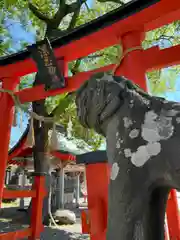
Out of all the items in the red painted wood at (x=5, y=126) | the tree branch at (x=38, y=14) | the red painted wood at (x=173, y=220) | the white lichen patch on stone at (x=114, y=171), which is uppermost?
the tree branch at (x=38, y=14)

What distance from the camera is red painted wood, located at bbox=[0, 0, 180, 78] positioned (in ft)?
10.3

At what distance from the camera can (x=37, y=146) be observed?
7328 mm

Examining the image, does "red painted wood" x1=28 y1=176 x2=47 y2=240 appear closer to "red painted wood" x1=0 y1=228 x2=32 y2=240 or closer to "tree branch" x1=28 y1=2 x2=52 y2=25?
"red painted wood" x1=0 y1=228 x2=32 y2=240

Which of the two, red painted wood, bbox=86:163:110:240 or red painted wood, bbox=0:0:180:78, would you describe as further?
red painted wood, bbox=0:0:180:78

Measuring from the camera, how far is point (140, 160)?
1146 millimetres

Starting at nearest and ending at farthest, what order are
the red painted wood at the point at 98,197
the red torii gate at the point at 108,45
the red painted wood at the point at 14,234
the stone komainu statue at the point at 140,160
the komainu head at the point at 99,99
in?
the stone komainu statue at the point at 140,160, the komainu head at the point at 99,99, the red painted wood at the point at 98,197, the red torii gate at the point at 108,45, the red painted wood at the point at 14,234

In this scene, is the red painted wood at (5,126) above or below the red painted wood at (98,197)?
above

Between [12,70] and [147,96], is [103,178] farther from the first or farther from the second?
[12,70]

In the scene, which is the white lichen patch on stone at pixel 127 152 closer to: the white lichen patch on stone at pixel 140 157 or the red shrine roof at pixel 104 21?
the white lichen patch on stone at pixel 140 157

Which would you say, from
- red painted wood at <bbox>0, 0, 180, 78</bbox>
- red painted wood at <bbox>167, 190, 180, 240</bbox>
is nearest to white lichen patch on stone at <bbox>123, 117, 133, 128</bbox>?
red painted wood at <bbox>167, 190, 180, 240</bbox>

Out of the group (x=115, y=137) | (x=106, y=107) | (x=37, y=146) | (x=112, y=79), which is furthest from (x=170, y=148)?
(x=37, y=146)

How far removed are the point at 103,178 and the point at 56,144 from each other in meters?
1.86

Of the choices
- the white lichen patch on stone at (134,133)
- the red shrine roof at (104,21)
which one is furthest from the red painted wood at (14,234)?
the white lichen patch on stone at (134,133)

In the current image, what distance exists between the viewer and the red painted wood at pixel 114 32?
10.3 ft
